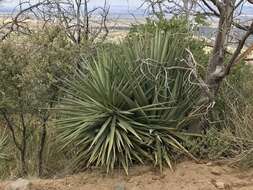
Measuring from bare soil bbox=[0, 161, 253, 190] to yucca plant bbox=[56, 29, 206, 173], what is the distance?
177 millimetres

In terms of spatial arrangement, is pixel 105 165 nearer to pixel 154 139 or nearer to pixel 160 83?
pixel 154 139

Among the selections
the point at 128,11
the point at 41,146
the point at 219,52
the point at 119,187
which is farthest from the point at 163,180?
the point at 128,11

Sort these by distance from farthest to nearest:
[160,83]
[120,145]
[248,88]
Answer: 1. [248,88]
2. [160,83]
3. [120,145]

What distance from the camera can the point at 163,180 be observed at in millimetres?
7426

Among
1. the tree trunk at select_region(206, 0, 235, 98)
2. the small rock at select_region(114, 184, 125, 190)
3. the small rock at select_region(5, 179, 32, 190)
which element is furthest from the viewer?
the tree trunk at select_region(206, 0, 235, 98)

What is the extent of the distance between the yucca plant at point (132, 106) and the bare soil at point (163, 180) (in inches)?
7.0

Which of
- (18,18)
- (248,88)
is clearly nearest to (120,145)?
(248,88)

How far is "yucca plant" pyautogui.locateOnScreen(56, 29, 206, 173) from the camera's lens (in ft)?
25.6

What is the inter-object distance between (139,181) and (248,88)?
9.25ft

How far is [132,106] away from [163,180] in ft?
3.87

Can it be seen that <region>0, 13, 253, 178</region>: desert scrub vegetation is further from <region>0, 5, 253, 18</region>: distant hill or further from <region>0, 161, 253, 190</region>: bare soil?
<region>0, 5, 253, 18</region>: distant hill

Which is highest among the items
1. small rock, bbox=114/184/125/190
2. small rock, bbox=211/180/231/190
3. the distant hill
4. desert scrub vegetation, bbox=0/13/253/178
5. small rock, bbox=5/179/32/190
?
the distant hill

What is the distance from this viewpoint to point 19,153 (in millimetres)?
11250

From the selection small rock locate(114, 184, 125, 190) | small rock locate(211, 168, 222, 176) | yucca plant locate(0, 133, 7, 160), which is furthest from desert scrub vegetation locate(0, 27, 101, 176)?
small rock locate(211, 168, 222, 176)
